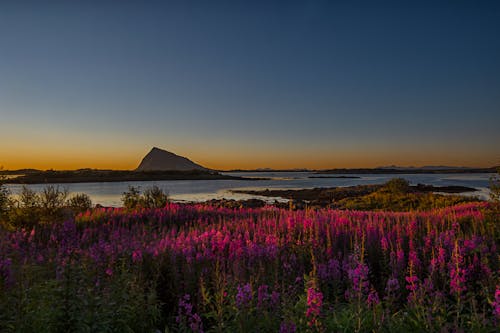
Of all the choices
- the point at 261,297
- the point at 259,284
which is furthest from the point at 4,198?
the point at 261,297

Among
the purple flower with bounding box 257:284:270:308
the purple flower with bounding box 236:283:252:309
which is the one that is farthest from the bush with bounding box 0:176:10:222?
the purple flower with bounding box 236:283:252:309

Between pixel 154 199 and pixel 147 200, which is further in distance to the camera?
pixel 154 199

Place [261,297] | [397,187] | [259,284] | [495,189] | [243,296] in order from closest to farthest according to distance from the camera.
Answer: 1. [243,296]
2. [261,297]
3. [259,284]
4. [495,189]
5. [397,187]

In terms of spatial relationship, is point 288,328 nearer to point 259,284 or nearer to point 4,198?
point 259,284

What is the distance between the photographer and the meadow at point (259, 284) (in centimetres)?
328

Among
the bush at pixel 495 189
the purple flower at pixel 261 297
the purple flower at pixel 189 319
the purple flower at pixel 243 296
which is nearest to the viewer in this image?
the purple flower at pixel 189 319

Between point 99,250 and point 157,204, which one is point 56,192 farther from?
point 99,250

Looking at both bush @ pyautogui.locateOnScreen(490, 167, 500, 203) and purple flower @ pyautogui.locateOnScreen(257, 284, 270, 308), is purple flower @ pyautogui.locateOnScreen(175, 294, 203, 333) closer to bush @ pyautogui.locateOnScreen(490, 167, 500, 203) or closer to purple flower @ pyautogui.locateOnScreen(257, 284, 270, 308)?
purple flower @ pyautogui.locateOnScreen(257, 284, 270, 308)

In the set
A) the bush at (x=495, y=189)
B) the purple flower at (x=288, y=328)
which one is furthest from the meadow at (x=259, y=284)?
the bush at (x=495, y=189)

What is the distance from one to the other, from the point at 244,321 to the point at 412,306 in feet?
5.52

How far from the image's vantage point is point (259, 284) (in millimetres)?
4961

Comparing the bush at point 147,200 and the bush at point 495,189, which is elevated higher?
the bush at point 495,189

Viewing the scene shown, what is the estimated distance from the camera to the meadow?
129 inches

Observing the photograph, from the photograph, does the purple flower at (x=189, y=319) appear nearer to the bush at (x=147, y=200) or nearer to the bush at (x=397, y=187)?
the bush at (x=147, y=200)
